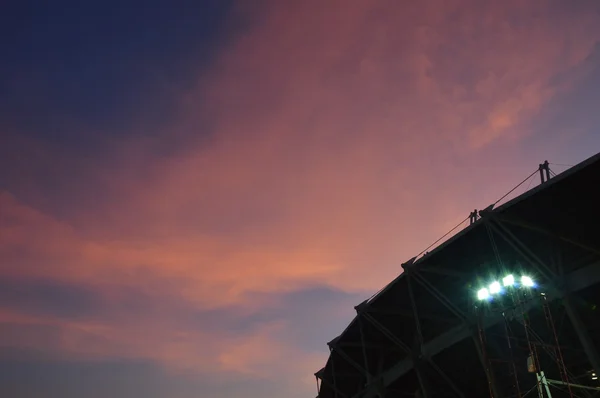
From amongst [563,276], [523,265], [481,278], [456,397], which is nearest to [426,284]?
[481,278]

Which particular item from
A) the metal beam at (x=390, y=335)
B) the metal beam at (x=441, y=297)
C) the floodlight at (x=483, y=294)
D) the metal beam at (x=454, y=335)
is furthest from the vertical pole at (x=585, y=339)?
the metal beam at (x=390, y=335)

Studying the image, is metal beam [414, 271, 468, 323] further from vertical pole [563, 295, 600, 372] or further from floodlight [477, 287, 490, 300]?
vertical pole [563, 295, 600, 372]

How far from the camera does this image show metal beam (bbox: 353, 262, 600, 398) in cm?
1852

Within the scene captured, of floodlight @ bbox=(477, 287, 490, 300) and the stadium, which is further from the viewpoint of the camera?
floodlight @ bbox=(477, 287, 490, 300)

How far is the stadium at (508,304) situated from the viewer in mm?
18719

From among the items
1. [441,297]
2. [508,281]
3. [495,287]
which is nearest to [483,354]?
[495,287]

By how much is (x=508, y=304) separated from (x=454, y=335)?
3.77 meters

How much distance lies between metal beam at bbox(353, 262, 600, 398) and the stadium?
1.5 inches

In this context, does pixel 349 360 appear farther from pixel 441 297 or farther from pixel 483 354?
pixel 483 354

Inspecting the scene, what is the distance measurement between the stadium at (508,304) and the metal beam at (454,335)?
4 centimetres

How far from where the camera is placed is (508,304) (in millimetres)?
20969

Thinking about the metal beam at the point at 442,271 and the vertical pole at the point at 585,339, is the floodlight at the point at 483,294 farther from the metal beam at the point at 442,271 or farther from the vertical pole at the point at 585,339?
the vertical pole at the point at 585,339

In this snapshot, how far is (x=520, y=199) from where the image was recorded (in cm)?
1884

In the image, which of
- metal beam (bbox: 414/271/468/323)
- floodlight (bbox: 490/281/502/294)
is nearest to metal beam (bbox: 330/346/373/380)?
metal beam (bbox: 414/271/468/323)
